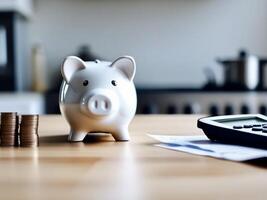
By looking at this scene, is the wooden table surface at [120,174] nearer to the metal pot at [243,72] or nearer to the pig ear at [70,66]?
the pig ear at [70,66]

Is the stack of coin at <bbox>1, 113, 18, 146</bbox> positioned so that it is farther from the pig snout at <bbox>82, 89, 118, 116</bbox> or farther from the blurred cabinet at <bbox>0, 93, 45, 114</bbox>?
the blurred cabinet at <bbox>0, 93, 45, 114</bbox>

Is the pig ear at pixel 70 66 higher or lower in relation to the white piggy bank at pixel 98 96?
higher

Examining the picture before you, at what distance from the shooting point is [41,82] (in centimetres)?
290

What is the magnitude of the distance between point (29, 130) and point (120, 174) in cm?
26

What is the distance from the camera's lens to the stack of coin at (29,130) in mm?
723

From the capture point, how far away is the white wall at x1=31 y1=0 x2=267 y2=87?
2953 mm

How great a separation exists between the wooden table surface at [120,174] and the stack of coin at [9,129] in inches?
1.0

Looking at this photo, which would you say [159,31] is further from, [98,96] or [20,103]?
[98,96]

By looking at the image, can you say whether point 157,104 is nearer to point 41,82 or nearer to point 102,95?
point 41,82

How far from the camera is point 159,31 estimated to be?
2.97m

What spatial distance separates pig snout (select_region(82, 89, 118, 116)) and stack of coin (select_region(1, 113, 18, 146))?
0.11 metres

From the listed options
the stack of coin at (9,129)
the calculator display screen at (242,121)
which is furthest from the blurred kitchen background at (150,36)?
the stack of coin at (9,129)

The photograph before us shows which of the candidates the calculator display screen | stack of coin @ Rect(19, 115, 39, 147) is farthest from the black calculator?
stack of coin @ Rect(19, 115, 39, 147)

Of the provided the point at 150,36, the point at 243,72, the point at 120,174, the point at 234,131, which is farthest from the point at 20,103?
the point at 120,174
